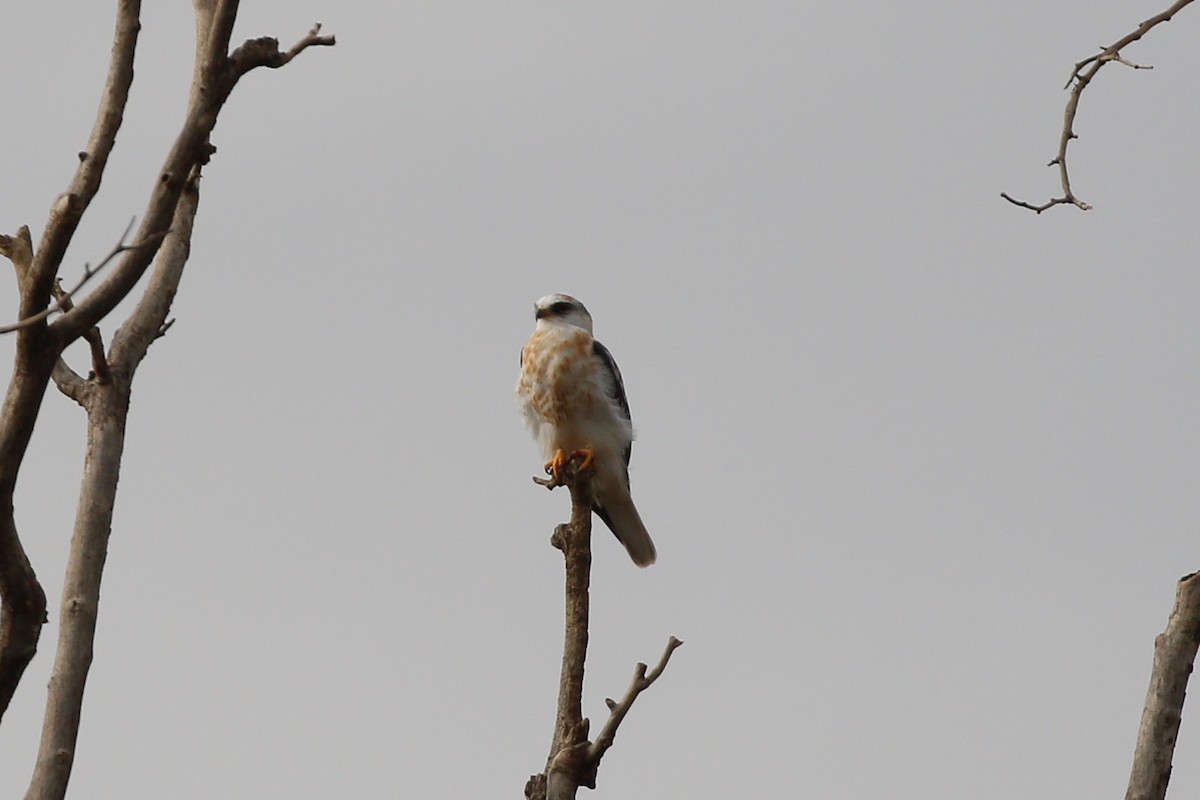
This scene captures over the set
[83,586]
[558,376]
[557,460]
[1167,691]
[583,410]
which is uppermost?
[558,376]

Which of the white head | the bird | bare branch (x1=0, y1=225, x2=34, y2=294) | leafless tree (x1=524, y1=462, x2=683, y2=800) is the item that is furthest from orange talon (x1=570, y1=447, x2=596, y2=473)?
bare branch (x1=0, y1=225, x2=34, y2=294)

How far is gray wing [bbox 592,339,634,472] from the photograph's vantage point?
8.44 m

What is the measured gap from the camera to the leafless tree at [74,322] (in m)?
3.08

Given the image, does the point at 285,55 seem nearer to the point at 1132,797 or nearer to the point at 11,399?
the point at 11,399

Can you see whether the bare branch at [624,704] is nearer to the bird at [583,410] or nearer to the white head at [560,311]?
the bird at [583,410]

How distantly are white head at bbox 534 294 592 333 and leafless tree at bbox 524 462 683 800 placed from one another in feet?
12.9

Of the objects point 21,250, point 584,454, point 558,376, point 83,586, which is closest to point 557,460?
point 584,454

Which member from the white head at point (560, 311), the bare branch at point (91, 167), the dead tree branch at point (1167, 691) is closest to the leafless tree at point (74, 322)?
the bare branch at point (91, 167)

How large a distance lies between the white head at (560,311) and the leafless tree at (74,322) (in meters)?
4.55

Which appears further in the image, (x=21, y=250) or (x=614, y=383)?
(x=614, y=383)

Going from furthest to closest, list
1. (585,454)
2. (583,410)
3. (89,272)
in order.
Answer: (583,410)
(585,454)
(89,272)

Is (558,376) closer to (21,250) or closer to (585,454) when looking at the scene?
(585,454)

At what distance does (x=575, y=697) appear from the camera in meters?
4.38

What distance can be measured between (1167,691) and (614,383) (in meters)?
5.24
